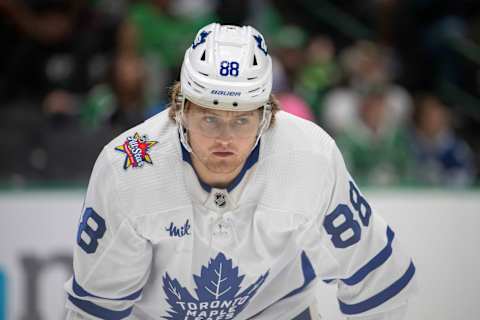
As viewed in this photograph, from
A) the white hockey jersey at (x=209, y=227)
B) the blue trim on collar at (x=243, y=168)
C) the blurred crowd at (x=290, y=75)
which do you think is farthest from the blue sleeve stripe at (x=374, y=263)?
the blurred crowd at (x=290, y=75)

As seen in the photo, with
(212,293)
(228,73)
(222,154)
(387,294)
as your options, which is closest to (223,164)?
(222,154)

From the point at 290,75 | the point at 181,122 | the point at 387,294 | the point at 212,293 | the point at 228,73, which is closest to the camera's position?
the point at 228,73

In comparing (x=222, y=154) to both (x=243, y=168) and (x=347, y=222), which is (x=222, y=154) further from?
(x=347, y=222)

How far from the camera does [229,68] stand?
2.37 metres

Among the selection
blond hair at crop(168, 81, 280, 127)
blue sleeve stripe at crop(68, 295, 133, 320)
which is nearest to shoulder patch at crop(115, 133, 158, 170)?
blond hair at crop(168, 81, 280, 127)

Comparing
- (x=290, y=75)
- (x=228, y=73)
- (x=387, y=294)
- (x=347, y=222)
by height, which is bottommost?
(x=290, y=75)

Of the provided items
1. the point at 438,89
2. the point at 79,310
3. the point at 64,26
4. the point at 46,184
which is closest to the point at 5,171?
the point at 46,184

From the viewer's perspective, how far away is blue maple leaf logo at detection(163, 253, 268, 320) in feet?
8.54

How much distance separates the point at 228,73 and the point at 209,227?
1.65ft

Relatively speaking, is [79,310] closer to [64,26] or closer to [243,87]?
[243,87]

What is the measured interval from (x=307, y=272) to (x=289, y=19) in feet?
12.1

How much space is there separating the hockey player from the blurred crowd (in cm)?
186

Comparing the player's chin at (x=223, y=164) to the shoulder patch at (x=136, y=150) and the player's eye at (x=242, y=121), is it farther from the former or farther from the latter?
the shoulder patch at (x=136, y=150)

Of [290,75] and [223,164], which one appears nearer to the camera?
[223,164]
